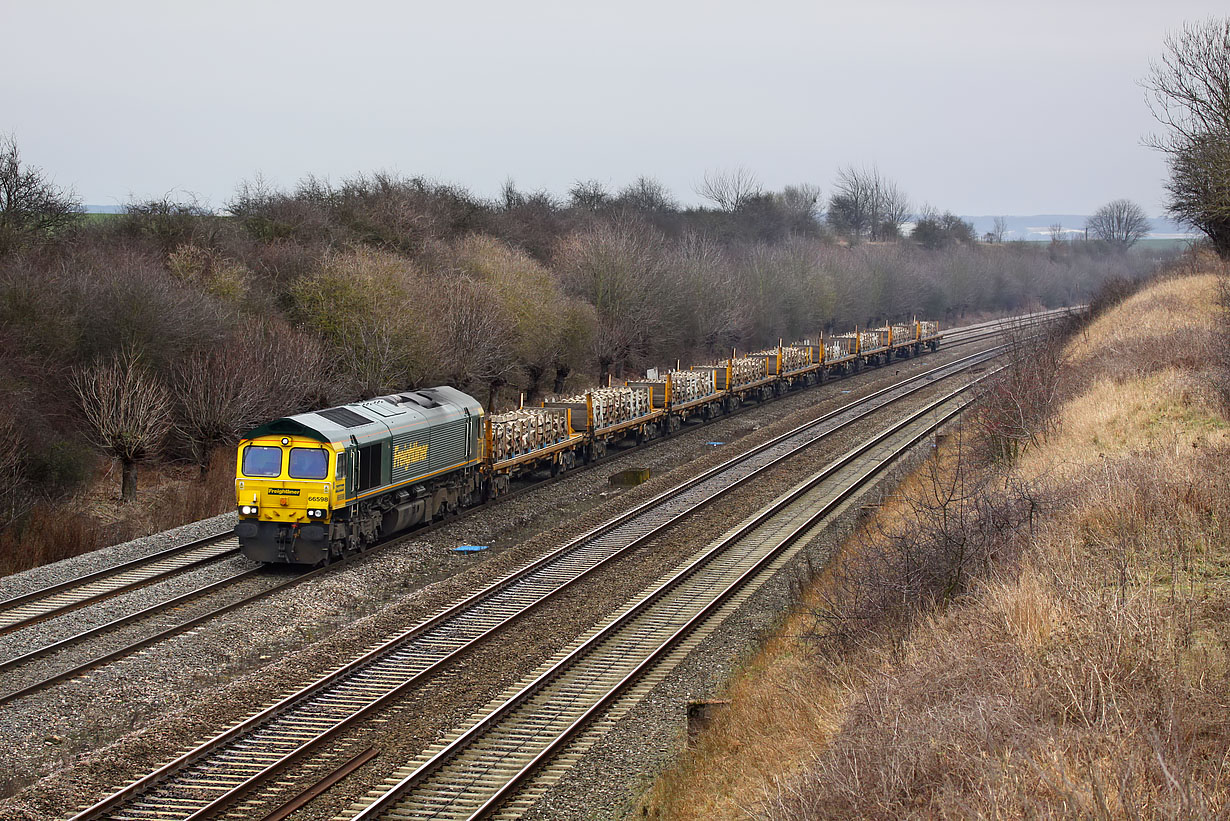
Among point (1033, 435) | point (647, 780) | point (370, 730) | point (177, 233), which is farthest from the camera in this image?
point (177, 233)

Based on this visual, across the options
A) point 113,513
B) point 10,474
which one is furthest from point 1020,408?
point 10,474

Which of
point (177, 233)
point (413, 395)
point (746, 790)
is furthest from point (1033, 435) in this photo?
point (177, 233)

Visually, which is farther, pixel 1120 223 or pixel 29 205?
pixel 1120 223

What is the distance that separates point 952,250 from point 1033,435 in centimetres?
10134

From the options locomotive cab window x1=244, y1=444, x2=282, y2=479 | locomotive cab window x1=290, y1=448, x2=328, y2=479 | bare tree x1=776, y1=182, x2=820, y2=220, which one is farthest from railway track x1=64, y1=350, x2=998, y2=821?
bare tree x1=776, y1=182, x2=820, y2=220

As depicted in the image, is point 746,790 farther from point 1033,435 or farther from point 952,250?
point 952,250

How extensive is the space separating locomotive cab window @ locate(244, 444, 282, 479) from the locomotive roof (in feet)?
0.91

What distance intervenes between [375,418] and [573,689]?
919cm

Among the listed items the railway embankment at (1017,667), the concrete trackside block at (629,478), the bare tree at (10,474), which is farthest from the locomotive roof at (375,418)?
the railway embankment at (1017,667)

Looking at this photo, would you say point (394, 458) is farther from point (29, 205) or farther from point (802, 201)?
point (802, 201)

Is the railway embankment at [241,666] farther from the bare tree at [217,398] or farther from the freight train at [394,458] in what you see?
the bare tree at [217,398]

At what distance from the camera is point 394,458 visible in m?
20.9

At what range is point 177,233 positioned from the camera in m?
41.6

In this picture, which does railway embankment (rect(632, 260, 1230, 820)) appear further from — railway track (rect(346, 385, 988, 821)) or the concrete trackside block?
the concrete trackside block
